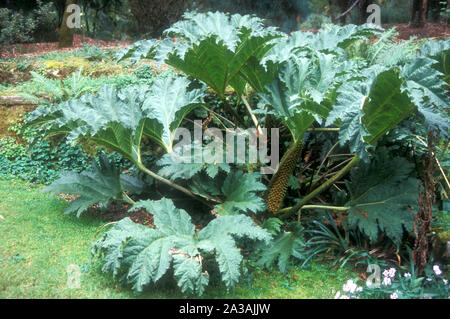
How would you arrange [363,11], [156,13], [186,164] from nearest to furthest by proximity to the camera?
[186,164] → [363,11] → [156,13]

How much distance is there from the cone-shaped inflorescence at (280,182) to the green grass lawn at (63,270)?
665 mm

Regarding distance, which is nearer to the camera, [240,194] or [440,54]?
[440,54]

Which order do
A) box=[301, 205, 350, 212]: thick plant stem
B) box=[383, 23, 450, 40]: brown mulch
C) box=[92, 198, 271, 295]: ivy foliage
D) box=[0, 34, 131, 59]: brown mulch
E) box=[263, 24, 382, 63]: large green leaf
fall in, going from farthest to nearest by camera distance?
box=[0, 34, 131, 59]: brown mulch < box=[383, 23, 450, 40]: brown mulch < box=[263, 24, 382, 63]: large green leaf < box=[301, 205, 350, 212]: thick plant stem < box=[92, 198, 271, 295]: ivy foliage

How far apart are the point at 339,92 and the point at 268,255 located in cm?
136

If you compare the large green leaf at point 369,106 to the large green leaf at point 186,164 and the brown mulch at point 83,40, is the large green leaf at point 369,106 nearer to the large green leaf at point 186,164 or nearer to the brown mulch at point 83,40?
the large green leaf at point 186,164

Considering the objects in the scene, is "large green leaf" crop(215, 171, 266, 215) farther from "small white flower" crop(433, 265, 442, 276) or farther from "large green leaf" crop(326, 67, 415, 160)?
"small white flower" crop(433, 265, 442, 276)

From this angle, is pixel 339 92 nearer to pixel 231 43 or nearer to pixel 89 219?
pixel 231 43

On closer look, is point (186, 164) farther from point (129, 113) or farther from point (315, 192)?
point (315, 192)

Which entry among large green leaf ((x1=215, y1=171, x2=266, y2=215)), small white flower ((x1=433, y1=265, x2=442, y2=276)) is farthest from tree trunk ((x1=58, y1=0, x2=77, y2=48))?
small white flower ((x1=433, y1=265, x2=442, y2=276))

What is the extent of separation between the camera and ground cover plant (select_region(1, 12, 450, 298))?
9.15ft

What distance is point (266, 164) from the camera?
397 cm

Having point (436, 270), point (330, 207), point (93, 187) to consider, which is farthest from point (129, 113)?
point (436, 270)

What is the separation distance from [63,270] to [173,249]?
808 millimetres
